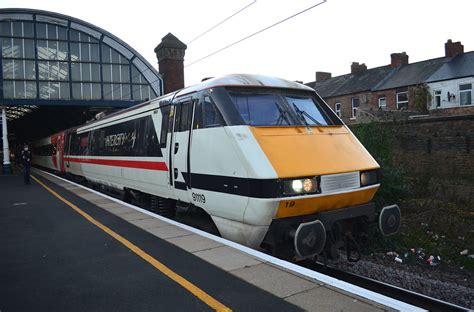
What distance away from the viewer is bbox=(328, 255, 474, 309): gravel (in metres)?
5.75

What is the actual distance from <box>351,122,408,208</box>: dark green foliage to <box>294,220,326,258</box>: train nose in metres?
5.62

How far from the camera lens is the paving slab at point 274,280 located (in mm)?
3791

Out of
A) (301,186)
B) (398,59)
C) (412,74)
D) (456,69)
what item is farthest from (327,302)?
(398,59)

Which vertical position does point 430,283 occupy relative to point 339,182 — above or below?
below

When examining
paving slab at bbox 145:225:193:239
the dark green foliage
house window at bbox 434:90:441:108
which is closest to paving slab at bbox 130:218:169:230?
paving slab at bbox 145:225:193:239

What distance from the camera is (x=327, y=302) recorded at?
3.50 m

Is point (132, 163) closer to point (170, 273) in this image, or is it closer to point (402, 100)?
point (170, 273)

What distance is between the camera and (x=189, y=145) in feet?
20.2

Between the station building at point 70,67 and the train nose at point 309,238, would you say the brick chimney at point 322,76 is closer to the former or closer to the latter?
the station building at point 70,67

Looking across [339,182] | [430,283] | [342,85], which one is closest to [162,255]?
[339,182]

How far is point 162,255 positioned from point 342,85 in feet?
109

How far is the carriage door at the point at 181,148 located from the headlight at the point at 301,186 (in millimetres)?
2083

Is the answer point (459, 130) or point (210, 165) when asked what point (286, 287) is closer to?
point (210, 165)

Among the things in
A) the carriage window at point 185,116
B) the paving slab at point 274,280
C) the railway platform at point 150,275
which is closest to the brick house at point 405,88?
the carriage window at point 185,116
